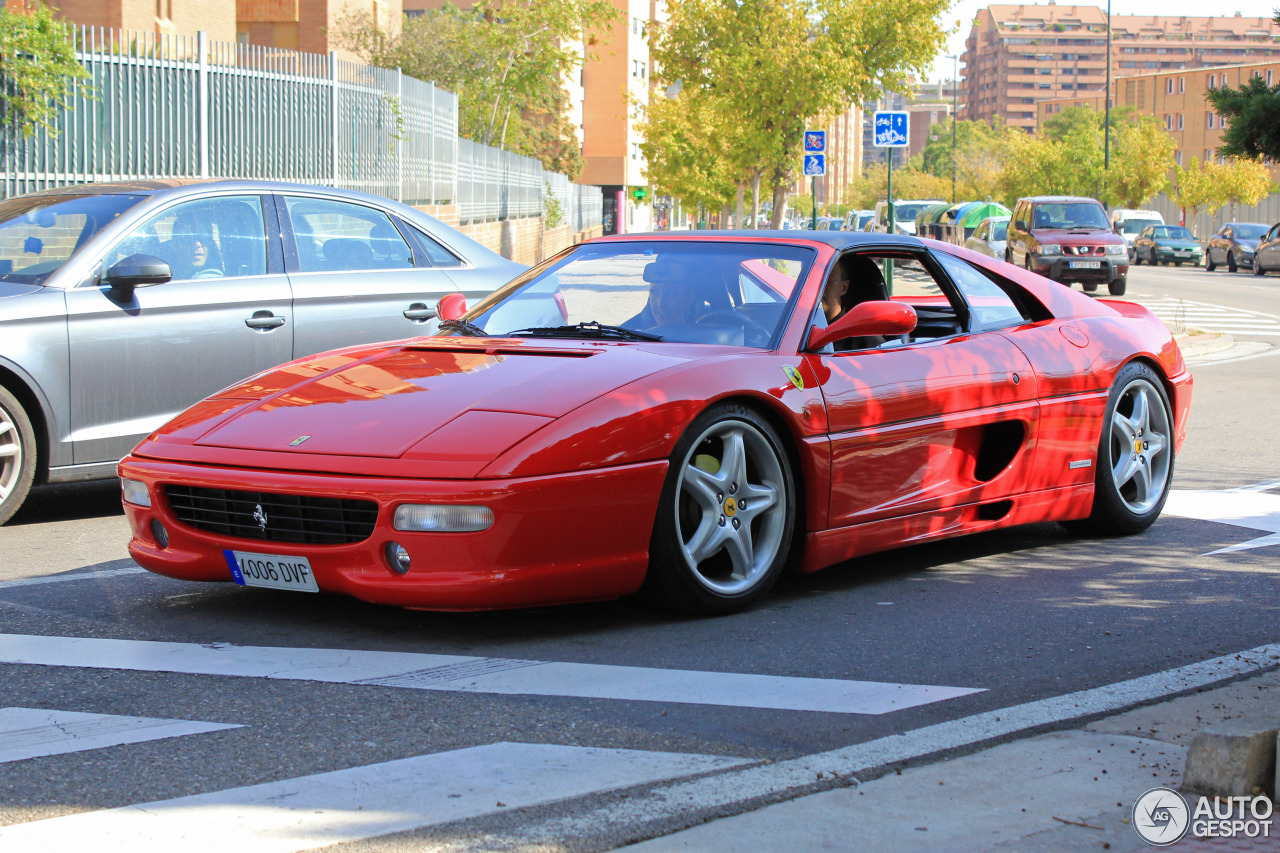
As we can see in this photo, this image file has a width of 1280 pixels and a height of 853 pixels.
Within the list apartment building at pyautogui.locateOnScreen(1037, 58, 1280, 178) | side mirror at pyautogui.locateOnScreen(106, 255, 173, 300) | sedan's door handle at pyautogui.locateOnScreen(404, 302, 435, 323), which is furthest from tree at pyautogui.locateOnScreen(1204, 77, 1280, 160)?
apartment building at pyautogui.locateOnScreen(1037, 58, 1280, 178)

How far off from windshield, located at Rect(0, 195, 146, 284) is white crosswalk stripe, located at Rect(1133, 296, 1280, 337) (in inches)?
578

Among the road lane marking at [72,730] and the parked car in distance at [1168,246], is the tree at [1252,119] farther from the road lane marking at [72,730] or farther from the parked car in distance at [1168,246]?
the parked car in distance at [1168,246]

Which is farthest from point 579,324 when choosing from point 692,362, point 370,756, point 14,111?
point 14,111

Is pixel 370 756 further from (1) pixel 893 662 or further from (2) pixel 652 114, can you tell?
(2) pixel 652 114

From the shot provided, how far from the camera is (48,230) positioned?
7.09 metres

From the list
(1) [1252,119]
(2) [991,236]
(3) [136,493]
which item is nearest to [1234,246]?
(2) [991,236]

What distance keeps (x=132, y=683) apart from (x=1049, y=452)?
3707 millimetres

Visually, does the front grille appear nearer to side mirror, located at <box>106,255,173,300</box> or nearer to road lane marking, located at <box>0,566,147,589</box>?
road lane marking, located at <box>0,566,147,589</box>

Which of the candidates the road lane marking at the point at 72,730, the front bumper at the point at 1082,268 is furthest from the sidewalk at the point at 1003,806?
the front bumper at the point at 1082,268

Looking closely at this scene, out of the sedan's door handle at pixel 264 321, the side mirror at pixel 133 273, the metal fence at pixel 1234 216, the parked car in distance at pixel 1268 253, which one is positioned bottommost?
the sedan's door handle at pixel 264 321

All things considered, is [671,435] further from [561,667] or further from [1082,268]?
[1082,268]

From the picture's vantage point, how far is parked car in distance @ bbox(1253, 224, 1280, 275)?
1642 inches

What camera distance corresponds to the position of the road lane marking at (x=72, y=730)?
356cm

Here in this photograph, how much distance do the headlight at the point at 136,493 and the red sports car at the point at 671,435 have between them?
0.01 metres
